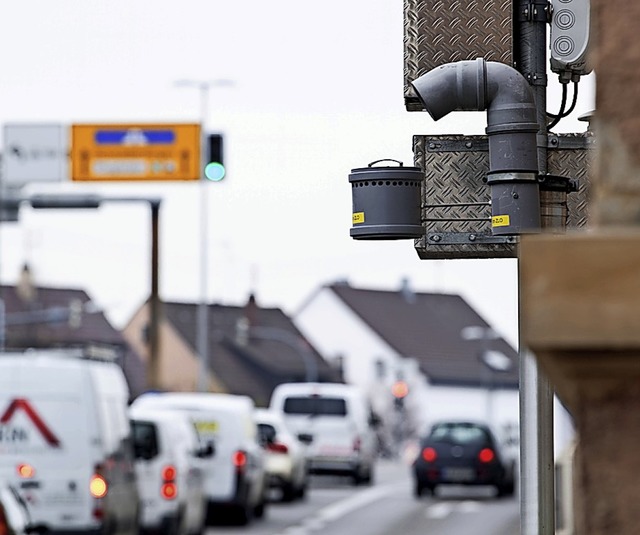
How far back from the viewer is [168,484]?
2164 cm

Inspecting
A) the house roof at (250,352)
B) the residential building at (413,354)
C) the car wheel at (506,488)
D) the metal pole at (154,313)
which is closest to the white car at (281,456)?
the car wheel at (506,488)

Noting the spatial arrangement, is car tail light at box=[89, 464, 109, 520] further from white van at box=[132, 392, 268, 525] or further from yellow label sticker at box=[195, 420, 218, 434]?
yellow label sticker at box=[195, 420, 218, 434]

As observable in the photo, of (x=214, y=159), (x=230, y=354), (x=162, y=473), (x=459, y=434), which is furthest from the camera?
(x=230, y=354)

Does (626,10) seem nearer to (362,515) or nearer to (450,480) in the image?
(362,515)

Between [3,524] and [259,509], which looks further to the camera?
[259,509]

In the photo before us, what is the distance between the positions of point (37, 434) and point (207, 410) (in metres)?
9.51

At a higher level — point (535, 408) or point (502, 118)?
point (502, 118)

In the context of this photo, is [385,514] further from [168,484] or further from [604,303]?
[604,303]

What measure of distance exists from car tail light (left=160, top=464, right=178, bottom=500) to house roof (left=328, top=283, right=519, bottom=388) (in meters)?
77.3

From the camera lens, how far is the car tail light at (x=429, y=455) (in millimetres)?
37312

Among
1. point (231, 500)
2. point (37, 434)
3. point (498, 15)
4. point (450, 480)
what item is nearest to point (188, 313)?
point (450, 480)

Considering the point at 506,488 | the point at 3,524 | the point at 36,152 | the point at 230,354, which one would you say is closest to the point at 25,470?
the point at 3,524

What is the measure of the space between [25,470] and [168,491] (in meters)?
4.09

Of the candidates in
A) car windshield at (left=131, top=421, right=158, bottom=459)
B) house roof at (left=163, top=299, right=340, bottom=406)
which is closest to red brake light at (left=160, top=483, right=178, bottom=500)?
car windshield at (left=131, top=421, right=158, bottom=459)
